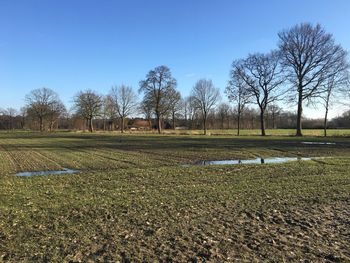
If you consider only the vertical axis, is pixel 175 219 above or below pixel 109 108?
below

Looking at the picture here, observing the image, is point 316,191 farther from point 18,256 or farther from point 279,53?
point 279,53

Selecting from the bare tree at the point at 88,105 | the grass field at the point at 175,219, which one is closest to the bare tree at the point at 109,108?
the bare tree at the point at 88,105

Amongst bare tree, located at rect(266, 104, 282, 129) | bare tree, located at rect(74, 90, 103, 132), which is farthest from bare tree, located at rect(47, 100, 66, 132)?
bare tree, located at rect(266, 104, 282, 129)

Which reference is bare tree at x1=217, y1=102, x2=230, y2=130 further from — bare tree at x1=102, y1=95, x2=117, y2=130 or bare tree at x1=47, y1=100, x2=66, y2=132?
bare tree at x1=47, y1=100, x2=66, y2=132

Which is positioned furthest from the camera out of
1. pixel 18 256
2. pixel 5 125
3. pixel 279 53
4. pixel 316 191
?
pixel 5 125

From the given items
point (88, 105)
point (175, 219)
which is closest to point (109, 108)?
point (88, 105)

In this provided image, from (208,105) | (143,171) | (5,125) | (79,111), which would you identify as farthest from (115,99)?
(143,171)

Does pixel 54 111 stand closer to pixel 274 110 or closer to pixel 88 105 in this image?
pixel 88 105

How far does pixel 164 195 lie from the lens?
1028 cm

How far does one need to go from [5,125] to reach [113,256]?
497ft

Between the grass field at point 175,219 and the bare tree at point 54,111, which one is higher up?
the bare tree at point 54,111

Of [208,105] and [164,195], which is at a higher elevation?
[208,105]

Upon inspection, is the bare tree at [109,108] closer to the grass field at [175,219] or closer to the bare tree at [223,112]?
the bare tree at [223,112]

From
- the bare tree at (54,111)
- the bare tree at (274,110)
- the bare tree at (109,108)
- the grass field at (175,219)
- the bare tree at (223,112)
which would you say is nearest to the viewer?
the grass field at (175,219)
